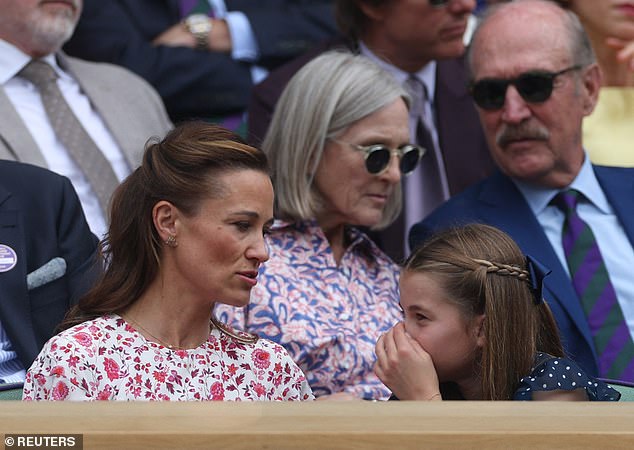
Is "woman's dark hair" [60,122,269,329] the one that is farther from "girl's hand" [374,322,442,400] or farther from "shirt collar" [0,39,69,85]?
"shirt collar" [0,39,69,85]

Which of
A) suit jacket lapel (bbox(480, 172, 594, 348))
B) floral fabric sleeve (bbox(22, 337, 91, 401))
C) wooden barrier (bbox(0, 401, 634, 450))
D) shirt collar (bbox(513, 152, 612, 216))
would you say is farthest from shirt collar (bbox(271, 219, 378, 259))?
wooden barrier (bbox(0, 401, 634, 450))

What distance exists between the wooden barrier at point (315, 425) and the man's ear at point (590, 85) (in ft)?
5.75

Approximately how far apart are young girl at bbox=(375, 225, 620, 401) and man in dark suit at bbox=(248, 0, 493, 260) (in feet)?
4.19

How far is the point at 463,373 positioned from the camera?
2.46 metres

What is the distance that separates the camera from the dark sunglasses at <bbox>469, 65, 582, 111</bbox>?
3.35 meters

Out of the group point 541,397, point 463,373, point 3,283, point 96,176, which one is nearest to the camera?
point 541,397

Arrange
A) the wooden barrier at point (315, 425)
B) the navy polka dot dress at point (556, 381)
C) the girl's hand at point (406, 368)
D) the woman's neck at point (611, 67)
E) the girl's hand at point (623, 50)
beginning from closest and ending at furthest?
the wooden barrier at point (315, 425) < the navy polka dot dress at point (556, 381) < the girl's hand at point (406, 368) < the girl's hand at point (623, 50) < the woman's neck at point (611, 67)

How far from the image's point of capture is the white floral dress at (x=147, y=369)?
2.19m

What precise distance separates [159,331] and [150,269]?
12 cm

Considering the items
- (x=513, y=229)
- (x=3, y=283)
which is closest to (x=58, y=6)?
(x=3, y=283)

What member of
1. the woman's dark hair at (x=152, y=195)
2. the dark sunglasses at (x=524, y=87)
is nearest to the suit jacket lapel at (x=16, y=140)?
the woman's dark hair at (x=152, y=195)

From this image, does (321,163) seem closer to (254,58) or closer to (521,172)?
(521,172)

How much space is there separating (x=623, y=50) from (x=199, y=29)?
52.0 inches

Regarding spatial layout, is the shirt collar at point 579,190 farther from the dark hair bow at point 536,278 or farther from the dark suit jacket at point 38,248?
the dark suit jacket at point 38,248
